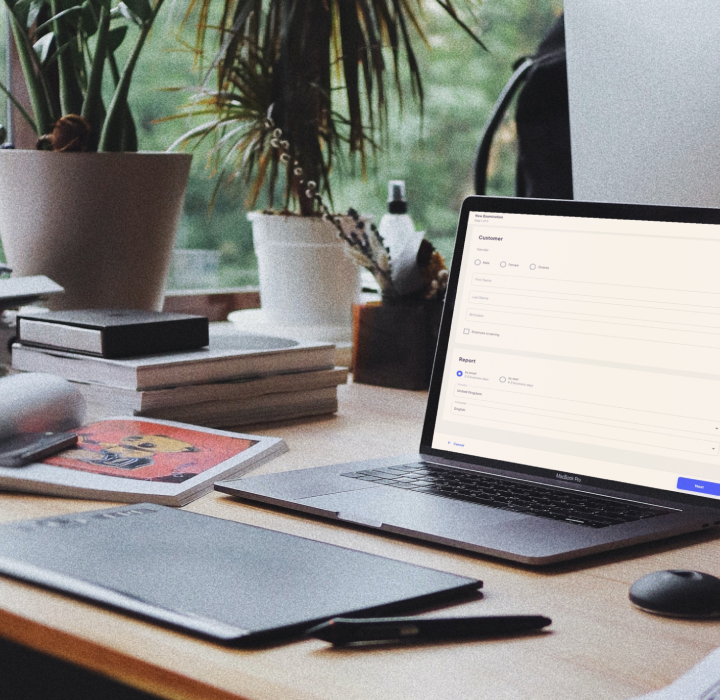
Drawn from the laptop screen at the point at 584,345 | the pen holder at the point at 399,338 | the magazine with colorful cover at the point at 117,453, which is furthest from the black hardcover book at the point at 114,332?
the laptop screen at the point at 584,345

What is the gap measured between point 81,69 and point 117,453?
0.87 m

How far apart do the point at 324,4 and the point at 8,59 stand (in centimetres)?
58

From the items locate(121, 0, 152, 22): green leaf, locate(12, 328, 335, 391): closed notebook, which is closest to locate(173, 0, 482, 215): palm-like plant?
locate(121, 0, 152, 22): green leaf

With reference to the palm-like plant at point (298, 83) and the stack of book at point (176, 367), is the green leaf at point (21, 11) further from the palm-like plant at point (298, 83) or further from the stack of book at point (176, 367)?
the stack of book at point (176, 367)

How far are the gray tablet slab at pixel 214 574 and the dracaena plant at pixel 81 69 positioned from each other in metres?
0.89

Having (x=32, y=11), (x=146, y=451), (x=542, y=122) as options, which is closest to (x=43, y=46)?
(x=32, y=11)

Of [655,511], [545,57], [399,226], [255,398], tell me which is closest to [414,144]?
[545,57]

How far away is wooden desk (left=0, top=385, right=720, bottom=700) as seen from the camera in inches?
19.5

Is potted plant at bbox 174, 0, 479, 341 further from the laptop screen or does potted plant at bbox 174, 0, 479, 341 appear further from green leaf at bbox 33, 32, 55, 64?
the laptop screen

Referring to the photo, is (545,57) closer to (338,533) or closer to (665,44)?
(665,44)

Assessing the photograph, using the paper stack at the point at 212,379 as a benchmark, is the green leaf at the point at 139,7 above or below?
above

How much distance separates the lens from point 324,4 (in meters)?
1.75

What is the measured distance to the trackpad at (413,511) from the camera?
74 centimetres

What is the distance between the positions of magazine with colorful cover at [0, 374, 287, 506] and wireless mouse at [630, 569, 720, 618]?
0.39 metres
